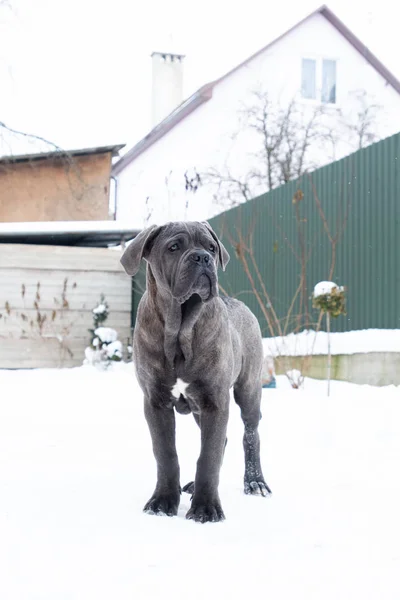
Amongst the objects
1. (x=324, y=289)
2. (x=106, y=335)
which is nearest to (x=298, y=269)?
(x=324, y=289)

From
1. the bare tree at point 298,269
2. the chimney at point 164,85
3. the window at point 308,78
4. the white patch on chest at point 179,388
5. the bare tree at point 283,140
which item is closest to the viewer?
the white patch on chest at point 179,388

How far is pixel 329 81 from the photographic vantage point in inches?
831

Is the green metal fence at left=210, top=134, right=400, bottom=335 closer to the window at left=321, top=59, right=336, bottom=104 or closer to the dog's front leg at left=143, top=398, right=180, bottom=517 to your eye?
the dog's front leg at left=143, top=398, right=180, bottom=517

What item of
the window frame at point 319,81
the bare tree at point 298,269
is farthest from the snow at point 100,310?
the window frame at point 319,81

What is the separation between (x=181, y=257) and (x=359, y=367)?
5787mm

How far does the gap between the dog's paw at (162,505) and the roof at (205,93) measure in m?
17.3

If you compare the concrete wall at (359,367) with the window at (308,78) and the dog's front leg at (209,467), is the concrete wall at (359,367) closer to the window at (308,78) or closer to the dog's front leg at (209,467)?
the dog's front leg at (209,467)

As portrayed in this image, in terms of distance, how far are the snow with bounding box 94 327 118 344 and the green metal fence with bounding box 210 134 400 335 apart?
103 inches

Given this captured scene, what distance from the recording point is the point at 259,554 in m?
2.70

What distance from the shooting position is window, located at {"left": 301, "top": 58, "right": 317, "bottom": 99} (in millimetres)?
20547

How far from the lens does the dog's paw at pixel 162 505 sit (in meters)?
3.32

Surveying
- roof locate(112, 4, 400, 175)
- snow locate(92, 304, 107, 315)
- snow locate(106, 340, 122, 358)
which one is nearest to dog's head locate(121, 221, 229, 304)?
snow locate(106, 340, 122, 358)

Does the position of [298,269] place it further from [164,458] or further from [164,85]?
[164,85]

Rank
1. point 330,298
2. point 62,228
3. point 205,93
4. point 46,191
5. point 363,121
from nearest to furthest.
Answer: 1. point 330,298
2. point 62,228
3. point 46,191
4. point 205,93
5. point 363,121
